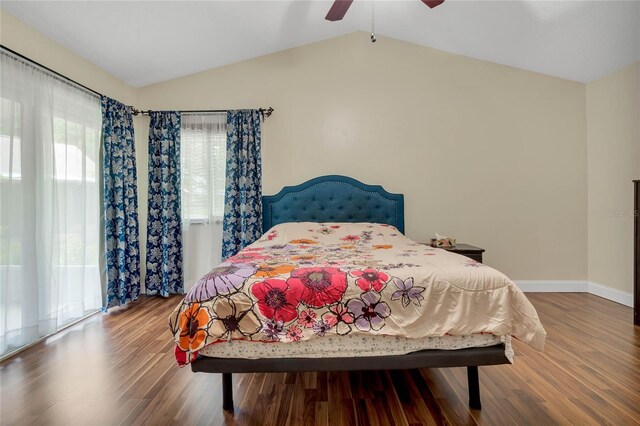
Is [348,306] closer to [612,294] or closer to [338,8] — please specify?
[338,8]

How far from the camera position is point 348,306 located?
1643 mm


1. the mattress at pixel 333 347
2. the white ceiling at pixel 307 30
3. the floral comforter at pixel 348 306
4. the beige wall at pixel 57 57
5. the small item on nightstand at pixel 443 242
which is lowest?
the mattress at pixel 333 347

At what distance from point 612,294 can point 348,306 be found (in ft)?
11.9

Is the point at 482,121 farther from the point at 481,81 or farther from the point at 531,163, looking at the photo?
the point at 531,163

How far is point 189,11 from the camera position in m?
2.91

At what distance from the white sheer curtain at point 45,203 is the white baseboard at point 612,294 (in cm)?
540

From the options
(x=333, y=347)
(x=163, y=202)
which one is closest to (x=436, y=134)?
(x=333, y=347)

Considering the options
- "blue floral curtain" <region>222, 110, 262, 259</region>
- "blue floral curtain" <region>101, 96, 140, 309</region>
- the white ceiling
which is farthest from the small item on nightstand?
"blue floral curtain" <region>101, 96, 140, 309</region>

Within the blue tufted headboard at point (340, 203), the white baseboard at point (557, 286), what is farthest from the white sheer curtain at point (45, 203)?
the white baseboard at point (557, 286)

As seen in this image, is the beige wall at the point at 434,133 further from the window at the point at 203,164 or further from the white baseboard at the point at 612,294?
the window at the point at 203,164

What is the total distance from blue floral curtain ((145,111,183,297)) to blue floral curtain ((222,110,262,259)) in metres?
0.61

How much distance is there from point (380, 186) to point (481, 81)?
1.75 m

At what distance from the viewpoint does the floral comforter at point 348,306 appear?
Answer: 161 cm

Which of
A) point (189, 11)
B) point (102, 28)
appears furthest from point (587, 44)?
point (102, 28)
